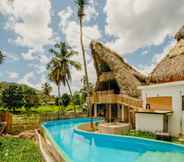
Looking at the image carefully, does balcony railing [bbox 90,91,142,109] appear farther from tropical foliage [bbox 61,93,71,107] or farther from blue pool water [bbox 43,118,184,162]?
tropical foliage [bbox 61,93,71,107]

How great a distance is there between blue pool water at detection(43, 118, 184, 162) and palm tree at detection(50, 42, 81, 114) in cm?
1613

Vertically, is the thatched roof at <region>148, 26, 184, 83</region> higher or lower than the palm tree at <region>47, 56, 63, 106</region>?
lower

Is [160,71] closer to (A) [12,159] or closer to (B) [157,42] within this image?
(B) [157,42]

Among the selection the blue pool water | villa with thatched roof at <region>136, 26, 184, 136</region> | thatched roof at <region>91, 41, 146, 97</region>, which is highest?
thatched roof at <region>91, 41, 146, 97</region>

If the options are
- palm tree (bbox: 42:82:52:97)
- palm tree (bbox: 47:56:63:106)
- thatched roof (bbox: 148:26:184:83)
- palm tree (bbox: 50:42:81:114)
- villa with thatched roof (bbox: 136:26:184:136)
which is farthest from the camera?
palm tree (bbox: 42:82:52:97)

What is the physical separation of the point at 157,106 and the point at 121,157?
6005 mm

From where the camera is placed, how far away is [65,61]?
3011 cm

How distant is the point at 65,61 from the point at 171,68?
17413mm

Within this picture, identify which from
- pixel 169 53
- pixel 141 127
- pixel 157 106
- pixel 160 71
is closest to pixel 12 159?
pixel 141 127

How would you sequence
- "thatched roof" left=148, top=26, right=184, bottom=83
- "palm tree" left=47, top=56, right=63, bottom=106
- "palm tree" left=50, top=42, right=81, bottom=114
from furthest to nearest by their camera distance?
"palm tree" left=50, top=42, right=81, bottom=114 → "palm tree" left=47, top=56, right=63, bottom=106 → "thatched roof" left=148, top=26, right=184, bottom=83

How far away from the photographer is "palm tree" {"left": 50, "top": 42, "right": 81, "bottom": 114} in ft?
97.5

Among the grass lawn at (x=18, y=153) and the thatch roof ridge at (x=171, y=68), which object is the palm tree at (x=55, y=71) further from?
the grass lawn at (x=18, y=153)

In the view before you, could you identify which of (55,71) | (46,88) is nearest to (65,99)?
(55,71)

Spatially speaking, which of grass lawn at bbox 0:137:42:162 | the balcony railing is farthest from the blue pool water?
the balcony railing
